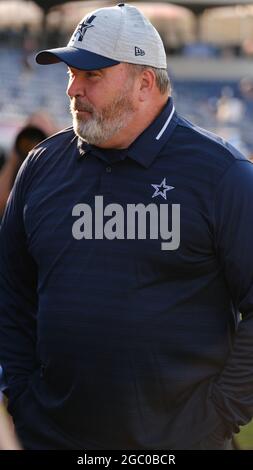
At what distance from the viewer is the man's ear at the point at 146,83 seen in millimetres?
3100

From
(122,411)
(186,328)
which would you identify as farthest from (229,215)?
(122,411)

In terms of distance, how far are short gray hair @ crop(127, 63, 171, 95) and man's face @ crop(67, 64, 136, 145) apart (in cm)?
2

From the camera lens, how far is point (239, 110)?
27.2 metres

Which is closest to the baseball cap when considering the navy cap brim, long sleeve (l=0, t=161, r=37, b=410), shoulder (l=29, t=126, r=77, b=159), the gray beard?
the navy cap brim

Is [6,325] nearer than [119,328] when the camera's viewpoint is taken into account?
No

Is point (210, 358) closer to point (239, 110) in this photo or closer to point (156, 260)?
point (156, 260)

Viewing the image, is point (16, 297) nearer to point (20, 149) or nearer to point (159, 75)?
point (159, 75)

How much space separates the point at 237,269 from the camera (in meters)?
2.96

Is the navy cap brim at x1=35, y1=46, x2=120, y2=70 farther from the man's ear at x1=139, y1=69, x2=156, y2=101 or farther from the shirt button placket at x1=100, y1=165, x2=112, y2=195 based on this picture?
the shirt button placket at x1=100, y1=165, x2=112, y2=195

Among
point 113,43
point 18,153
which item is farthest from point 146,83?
point 18,153

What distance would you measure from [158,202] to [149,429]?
651 mm

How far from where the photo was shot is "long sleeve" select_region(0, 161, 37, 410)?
326 cm

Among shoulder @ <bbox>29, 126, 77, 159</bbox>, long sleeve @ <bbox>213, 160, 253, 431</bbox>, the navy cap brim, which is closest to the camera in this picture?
long sleeve @ <bbox>213, 160, 253, 431</bbox>

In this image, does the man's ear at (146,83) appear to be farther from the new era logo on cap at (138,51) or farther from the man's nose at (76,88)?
the man's nose at (76,88)
